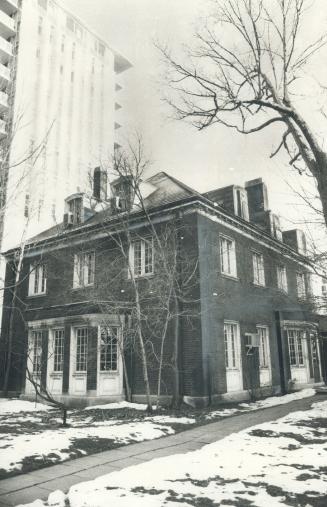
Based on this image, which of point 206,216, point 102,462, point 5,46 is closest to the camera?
point 102,462

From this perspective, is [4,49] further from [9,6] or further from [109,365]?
[109,365]

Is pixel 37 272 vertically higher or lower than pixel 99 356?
higher

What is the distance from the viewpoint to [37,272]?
21078 millimetres

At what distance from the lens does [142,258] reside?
16656 mm

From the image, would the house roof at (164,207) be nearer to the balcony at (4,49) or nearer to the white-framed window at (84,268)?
the white-framed window at (84,268)

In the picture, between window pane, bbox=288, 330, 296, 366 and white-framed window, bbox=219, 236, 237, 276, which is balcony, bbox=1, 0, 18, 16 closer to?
white-framed window, bbox=219, 236, 237, 276

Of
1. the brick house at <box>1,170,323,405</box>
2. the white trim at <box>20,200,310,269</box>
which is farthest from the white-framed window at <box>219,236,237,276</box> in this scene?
the white trim at <box>20,200,310,269</box>

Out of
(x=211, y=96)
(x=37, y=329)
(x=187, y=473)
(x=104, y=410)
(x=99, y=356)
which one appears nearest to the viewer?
(x=187, y=473)

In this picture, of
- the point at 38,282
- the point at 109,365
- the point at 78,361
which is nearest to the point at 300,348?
the point at 109,365

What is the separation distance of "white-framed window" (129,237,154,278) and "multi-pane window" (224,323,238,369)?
3.96 meters

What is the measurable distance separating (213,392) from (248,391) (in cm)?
295

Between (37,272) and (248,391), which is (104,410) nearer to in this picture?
(248,391)

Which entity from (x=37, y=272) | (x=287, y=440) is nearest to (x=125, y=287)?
(x=37, y=272)

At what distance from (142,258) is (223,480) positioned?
11490 mm
